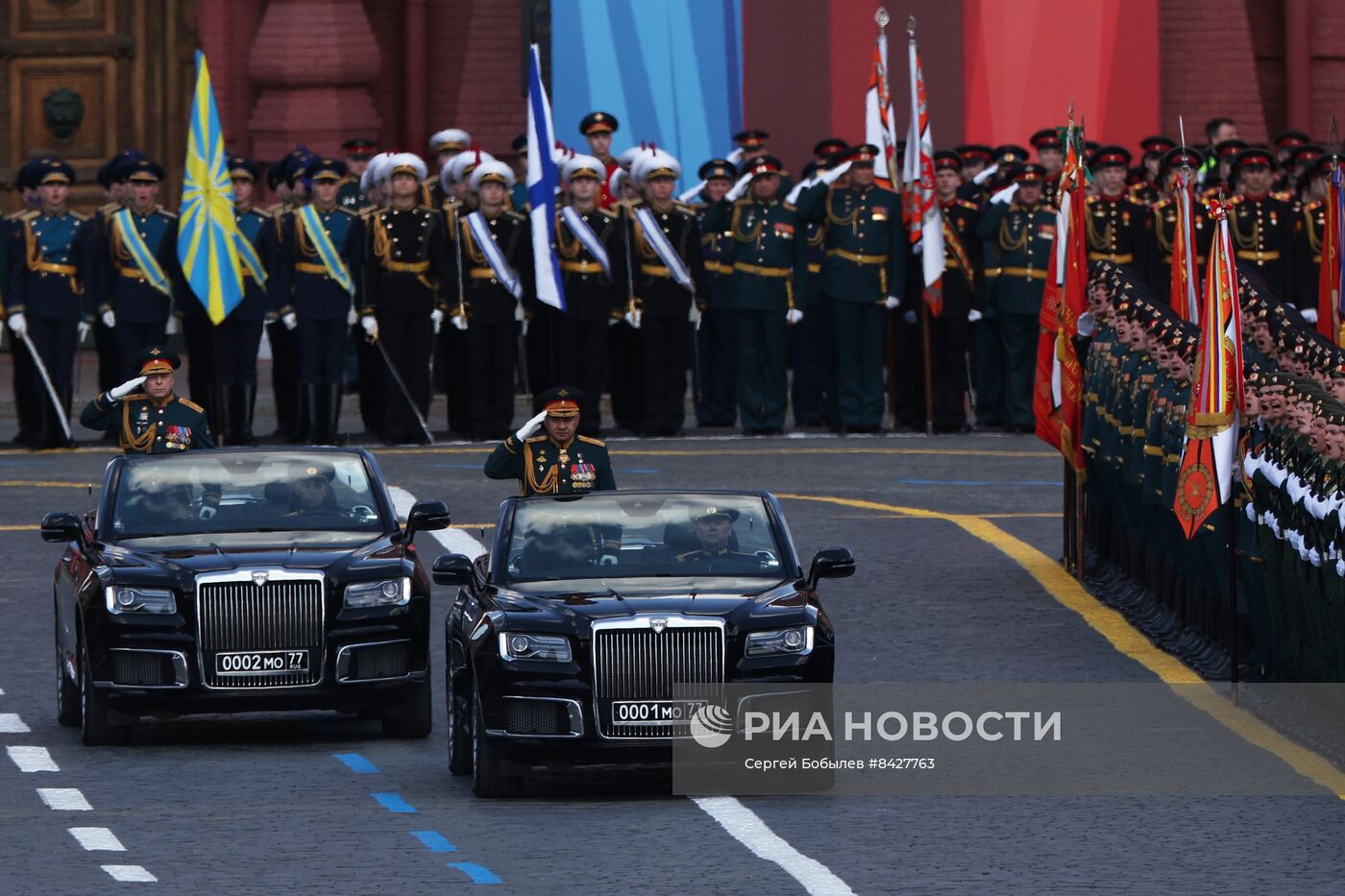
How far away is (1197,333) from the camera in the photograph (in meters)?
17.5

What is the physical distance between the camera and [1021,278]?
2848 cm

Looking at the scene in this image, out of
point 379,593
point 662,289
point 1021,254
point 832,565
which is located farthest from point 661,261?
point 832,565

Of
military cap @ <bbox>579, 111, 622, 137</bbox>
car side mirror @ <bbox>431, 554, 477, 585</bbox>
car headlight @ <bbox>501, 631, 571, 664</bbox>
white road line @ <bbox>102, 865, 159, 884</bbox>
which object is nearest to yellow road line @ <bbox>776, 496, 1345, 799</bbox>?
car headlight @ <bbox>501, 631, 571, 664</bbox>

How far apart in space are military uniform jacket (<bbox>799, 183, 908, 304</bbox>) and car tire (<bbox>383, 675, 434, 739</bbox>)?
13665 mm

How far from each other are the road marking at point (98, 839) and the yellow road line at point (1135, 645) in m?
4.61

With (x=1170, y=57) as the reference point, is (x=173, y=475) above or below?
below

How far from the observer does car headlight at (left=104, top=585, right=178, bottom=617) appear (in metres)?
14.7

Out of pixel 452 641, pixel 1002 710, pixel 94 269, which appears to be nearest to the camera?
pixel 452 641

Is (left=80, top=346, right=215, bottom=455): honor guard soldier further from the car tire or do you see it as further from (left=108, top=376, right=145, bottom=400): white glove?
the car tire

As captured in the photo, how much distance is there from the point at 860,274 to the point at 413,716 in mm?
13804

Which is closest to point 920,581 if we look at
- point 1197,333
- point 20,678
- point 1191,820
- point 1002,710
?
point 1197,333

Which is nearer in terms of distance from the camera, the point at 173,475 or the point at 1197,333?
the point at 173,475

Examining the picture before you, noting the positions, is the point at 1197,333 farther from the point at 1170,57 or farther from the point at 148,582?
the point at 1170,57

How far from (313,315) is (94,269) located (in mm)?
1764
